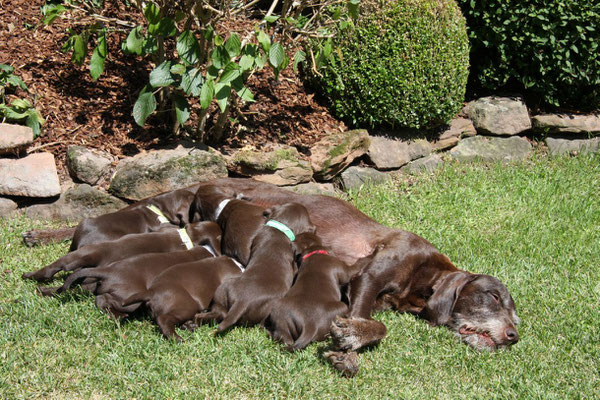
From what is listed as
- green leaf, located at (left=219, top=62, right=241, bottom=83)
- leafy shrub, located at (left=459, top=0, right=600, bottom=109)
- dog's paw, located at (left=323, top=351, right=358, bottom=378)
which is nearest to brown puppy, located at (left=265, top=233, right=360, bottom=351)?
dog's paw, located at (left=323, top=351, right=358, bottom=378)

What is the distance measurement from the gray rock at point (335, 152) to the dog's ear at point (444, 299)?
2.27 meters

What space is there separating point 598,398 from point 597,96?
5.33m

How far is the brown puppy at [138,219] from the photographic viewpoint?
508 centimetres

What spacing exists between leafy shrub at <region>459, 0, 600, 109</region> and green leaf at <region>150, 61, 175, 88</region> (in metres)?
3.86

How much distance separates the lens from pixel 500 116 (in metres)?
7.97

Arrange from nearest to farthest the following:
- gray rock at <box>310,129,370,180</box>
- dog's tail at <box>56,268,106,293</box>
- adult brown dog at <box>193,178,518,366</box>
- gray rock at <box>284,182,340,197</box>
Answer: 1. dog's tail at <box>56,268,106,293</box>
2. adult brown dog at <box>193,178,518,366</box>
3. gray rock at <box>284,182,340,197</box>
4. gray rock at <box>310,129,370,180</box>

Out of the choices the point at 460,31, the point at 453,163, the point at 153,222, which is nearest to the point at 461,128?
the point at 453,163

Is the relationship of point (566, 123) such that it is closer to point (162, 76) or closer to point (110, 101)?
point (162, 76)

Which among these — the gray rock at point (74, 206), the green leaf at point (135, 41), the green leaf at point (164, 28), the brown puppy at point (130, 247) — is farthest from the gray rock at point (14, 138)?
the brown puppy at point (130, 247)

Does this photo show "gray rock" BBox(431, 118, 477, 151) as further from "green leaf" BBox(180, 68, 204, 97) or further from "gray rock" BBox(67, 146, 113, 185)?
"gray rock" BBox(67, 146, 113, 185)

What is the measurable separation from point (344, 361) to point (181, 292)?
3.97 feet

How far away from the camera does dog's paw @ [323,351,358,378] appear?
155 inches

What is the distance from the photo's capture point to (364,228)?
18.0ft

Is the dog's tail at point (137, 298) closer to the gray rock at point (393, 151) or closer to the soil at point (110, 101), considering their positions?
the soil at point (110, 101)
